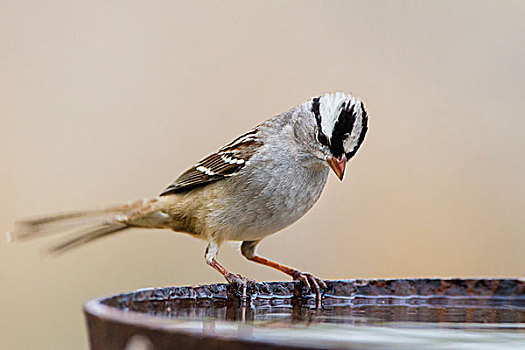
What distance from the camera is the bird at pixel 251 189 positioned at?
331 cm

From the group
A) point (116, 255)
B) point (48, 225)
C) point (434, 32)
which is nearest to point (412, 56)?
point (434, 32)

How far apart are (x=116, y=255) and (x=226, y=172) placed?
1.89m

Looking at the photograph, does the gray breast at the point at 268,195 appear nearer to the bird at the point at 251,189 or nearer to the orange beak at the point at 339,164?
the bird at the point at 251,189

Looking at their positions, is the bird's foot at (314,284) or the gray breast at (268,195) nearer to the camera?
the bird's foot at (314,284)

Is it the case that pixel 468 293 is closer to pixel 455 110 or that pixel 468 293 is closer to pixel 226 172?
pixel 226 172

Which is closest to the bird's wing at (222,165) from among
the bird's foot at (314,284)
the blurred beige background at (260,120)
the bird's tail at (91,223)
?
the bird's tail at (91,223)

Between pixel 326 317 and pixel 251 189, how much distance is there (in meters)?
1.32

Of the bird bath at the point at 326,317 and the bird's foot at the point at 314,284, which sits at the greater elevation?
the bird's foot at the point at 314,284

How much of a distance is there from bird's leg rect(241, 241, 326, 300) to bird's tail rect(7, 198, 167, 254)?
38cm

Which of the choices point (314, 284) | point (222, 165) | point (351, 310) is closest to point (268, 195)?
point (222, 165)

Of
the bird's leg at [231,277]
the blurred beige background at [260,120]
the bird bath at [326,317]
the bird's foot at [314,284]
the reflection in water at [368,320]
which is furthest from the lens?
the blurred beige background at [260,120]

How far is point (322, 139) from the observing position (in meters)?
3.38

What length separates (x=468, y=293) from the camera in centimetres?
263

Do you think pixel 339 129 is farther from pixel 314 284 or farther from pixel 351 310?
pixel 351 310
